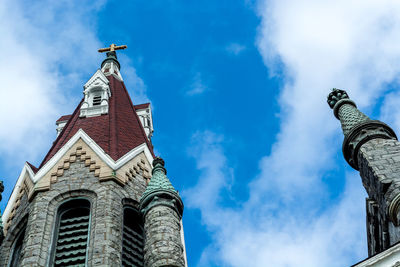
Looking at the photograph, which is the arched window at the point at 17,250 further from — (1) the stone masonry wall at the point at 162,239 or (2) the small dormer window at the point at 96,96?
(2) the small dormer window at the point at 96,96

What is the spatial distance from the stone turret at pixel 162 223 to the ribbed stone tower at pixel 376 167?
437 cm

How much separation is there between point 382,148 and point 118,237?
6.43 m

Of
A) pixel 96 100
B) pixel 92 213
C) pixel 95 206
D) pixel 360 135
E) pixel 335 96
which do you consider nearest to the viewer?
pixel 92 213

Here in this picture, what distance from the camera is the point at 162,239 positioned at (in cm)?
1564

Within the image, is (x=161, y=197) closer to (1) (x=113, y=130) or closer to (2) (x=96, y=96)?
(1) (x=113, y=130)

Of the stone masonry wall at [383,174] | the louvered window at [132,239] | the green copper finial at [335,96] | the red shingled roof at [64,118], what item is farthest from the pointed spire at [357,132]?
the red shingled roof at [64,118]

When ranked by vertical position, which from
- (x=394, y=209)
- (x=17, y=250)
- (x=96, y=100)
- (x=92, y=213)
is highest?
(x=96, y=100)

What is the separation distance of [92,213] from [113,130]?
5.61 m

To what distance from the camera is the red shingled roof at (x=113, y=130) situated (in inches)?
885

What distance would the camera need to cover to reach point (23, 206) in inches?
797

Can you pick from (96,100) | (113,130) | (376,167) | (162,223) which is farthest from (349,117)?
(96,100)

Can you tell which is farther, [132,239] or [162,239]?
[132,239]

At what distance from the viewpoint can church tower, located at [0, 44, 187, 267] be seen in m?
16.6

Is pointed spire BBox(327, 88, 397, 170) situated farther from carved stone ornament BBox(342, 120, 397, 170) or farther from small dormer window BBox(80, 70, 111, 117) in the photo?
small dormer window BBox(80, 70, 111, 117)
